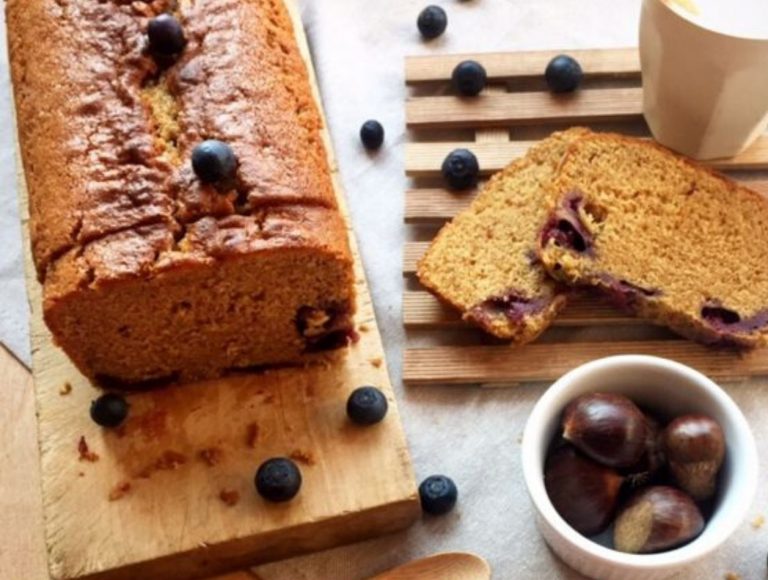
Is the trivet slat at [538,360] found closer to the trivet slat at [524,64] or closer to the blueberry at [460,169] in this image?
the blueberry at [460,169]

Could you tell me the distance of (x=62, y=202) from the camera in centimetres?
217

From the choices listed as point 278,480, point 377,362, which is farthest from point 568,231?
point 278,480

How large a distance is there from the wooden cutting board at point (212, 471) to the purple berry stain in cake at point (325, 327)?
0.04 meters

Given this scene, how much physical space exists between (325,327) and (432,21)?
1113mm

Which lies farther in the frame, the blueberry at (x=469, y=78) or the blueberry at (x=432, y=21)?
the blueberry at (x=432, y=21)

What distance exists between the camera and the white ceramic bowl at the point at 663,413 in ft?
6.29

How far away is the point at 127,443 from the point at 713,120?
160 cm

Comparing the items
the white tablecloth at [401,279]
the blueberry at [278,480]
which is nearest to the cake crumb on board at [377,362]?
the white tablecloth at [401,279]

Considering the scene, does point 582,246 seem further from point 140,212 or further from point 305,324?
point 140,212

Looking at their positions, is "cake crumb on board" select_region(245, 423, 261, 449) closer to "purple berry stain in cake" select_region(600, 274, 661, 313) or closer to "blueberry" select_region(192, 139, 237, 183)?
"blueberry" select_region(192, 139, 237, 183)

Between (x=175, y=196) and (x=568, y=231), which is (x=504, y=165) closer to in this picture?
(x=568, y=231)

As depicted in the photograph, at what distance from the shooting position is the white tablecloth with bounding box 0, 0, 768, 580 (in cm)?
222

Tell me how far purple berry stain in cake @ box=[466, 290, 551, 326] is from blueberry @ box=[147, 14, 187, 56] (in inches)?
34.9

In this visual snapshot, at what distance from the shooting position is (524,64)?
2.92 meters
